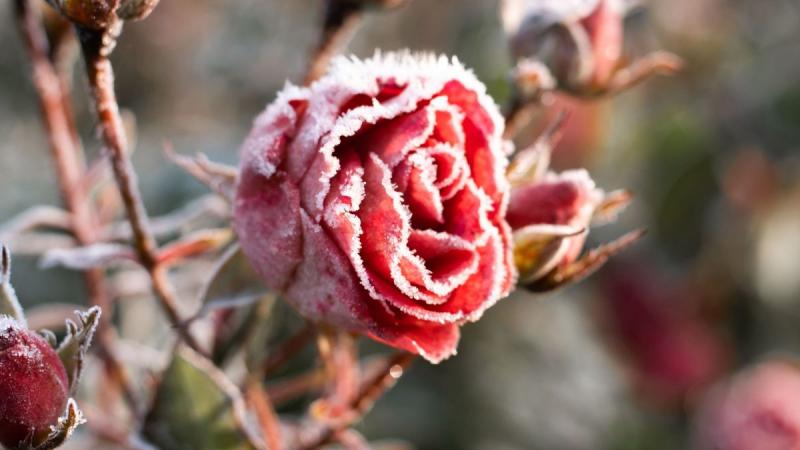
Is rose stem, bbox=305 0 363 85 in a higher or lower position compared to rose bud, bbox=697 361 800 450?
higher

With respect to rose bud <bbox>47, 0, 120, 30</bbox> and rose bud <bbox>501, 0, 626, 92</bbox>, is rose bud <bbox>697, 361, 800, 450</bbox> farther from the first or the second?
rose bud <bbox>47, 0, 120, 30</bbox>

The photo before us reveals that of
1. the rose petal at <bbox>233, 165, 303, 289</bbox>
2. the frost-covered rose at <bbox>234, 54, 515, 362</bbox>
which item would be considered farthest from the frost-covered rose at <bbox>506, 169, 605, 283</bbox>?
the rose petal at <bbox>233, 165, 303, 289</bbox>

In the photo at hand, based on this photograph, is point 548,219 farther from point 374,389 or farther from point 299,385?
point 299,385

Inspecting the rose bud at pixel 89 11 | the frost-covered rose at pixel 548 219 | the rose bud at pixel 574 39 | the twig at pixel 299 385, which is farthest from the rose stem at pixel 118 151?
the rose bud at pixel 574 39

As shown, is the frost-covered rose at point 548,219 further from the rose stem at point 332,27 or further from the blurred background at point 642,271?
the blurred background at point 642,271

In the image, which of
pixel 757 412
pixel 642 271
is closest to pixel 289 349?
pixel 757 412
